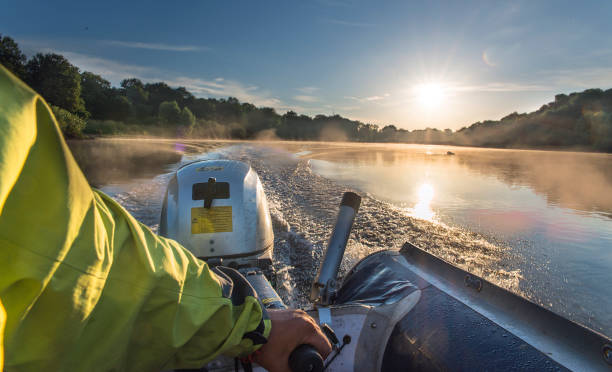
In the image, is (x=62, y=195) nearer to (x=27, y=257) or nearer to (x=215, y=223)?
(x=27, y=257)

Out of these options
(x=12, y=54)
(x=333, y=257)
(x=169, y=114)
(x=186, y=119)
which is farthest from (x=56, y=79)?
(x=333, y=257)

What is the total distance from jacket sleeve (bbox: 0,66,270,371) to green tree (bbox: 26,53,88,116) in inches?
1855

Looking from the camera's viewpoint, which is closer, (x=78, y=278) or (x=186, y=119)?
(x=78, y=278)

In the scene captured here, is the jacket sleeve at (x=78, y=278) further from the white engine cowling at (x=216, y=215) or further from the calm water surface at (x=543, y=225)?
the calm water surface at (x=543, y=225)

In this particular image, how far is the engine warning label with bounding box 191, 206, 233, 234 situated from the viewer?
2264 millimetres

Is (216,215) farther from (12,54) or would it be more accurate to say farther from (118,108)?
(118,108)

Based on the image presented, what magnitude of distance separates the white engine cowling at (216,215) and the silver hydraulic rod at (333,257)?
0.71 meters

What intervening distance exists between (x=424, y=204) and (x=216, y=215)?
5.13 m

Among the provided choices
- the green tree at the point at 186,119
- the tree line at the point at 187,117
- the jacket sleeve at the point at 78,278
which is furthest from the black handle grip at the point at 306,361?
the green tree at the point at 186,119

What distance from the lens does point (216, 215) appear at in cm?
232

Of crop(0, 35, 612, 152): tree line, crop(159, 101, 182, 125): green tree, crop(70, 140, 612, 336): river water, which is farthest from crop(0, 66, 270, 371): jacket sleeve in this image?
crop(159, 101, 182, 125): green tree

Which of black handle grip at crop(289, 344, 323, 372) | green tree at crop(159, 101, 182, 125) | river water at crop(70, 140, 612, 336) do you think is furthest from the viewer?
green tree at crop(159, 101, 182, 125)

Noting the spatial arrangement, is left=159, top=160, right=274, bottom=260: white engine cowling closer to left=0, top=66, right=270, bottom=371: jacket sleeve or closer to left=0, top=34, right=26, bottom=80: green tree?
left=0, top=66, right=270, bottom=371: jacket sleeve

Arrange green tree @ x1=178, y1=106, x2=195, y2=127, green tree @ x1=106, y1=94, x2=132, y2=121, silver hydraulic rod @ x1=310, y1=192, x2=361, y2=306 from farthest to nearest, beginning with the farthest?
1. green tree @ x1=178, y1=106, x2=195, y2=127
2. green tree @ x1=106, y1=94, x2=132, y2=121
3. silver hydraulic rod @ x1=310, y1=192, x2=361, y2=306
